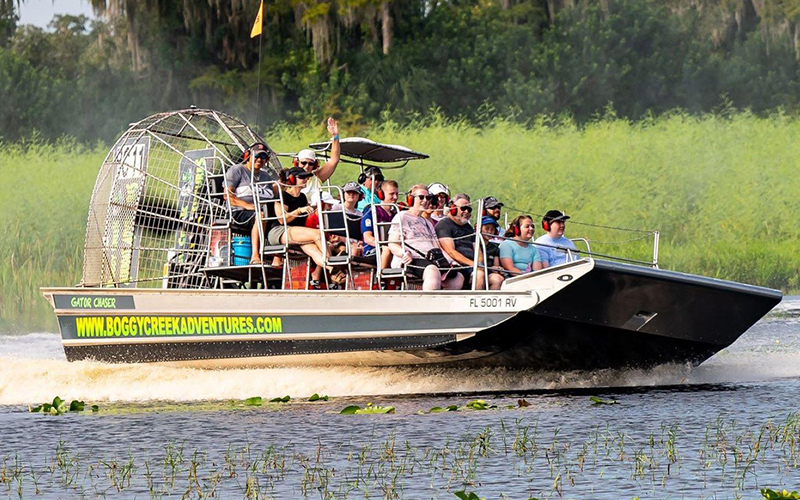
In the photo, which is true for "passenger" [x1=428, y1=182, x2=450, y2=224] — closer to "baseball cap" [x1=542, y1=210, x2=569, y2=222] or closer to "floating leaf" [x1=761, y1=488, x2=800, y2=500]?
"baseball cap" [x1=542, y1=210, x2=569, y2=222]

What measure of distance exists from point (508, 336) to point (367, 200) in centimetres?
273

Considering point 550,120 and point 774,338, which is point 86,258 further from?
point 550,120

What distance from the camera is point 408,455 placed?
12445 mm

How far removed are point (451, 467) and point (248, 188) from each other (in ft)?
20.8

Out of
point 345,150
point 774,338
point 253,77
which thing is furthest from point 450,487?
point 253,77

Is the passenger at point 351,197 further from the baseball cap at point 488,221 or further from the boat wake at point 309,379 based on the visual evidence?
the boat wake at point 309,379

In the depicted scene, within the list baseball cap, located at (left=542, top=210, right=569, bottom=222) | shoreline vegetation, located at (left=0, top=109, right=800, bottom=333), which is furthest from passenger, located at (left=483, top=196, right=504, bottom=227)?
shoreline vegetation, located at (left=0, top=109, right=800, bottom=333)

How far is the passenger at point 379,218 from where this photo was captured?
1620 cm

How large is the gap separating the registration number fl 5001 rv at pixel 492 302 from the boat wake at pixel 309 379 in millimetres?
1473

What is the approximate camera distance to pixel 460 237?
51.6 ft

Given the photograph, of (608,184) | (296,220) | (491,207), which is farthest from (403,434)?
(608,184)

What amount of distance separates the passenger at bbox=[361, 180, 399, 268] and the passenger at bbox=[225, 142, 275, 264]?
1.26 meters

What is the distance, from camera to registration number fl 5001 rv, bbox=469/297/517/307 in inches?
596

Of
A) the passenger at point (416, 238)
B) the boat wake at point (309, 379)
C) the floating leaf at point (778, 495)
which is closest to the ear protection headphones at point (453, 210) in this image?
the passenger at point (416, 238)
